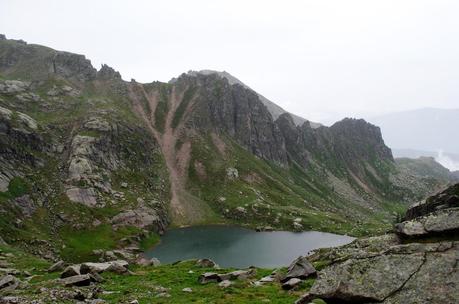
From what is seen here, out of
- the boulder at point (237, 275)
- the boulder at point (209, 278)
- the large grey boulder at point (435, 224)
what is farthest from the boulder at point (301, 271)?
the large grey boulder at point (435, 224)

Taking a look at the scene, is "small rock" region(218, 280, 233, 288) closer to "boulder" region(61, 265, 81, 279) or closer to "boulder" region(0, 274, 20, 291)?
"boulder" region(61, 265, 81, 279)

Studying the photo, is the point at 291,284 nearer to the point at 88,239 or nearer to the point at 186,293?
the point at 186,293

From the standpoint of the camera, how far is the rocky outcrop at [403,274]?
1986 centimetres

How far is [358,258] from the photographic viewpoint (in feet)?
76.9

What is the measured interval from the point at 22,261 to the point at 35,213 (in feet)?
205

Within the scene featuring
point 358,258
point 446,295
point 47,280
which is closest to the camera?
point 446,295

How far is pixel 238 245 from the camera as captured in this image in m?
142

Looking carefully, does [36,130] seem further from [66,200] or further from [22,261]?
[22,261]

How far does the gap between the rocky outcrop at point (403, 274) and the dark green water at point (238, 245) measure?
92.4 m

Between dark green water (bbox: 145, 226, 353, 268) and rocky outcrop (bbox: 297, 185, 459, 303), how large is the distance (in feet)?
303

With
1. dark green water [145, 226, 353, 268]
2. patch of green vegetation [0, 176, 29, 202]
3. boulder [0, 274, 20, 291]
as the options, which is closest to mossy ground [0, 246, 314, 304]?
boulder [0, 274, 20, 291]

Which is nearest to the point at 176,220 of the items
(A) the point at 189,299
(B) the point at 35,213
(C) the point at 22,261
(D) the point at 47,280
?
(B) the point at 35,213

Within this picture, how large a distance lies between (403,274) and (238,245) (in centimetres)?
12424

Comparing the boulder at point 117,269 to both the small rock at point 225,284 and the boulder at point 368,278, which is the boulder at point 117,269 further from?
the boulder at point 368,278
